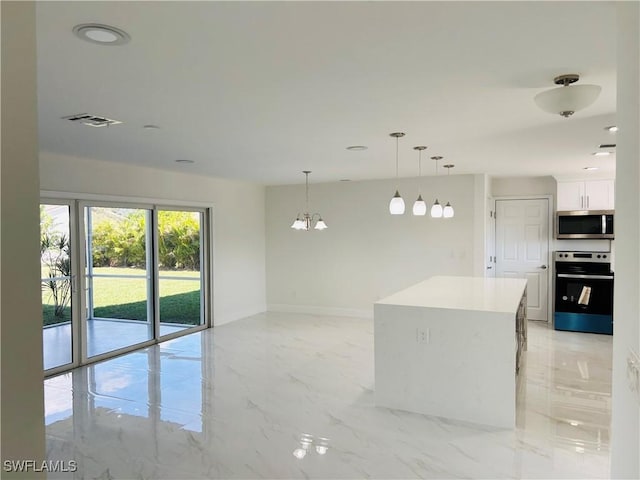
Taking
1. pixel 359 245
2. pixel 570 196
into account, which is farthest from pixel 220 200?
pixel 570 196

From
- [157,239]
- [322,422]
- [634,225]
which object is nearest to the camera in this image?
[634,225]

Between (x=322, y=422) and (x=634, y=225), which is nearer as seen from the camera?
(x=634, y=225)

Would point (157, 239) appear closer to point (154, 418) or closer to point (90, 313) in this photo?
point (90, 313)

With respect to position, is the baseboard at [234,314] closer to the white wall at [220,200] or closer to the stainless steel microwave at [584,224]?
the white wall at [220,200]

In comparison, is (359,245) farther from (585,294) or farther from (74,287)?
(74,287)

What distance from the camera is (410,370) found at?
366cm

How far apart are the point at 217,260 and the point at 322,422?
4032 millimetres

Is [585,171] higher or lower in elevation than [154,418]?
higher

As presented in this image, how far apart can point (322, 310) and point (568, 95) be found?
5.98 metres

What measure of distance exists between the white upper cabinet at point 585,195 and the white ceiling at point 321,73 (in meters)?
2.57

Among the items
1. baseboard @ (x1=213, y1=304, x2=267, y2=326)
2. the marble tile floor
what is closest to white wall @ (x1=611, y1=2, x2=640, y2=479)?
the marble tile floor

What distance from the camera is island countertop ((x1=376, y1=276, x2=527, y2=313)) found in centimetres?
363

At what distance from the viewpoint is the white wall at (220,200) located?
16.0ft

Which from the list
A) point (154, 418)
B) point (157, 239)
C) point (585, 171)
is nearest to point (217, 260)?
point (157, 239)
